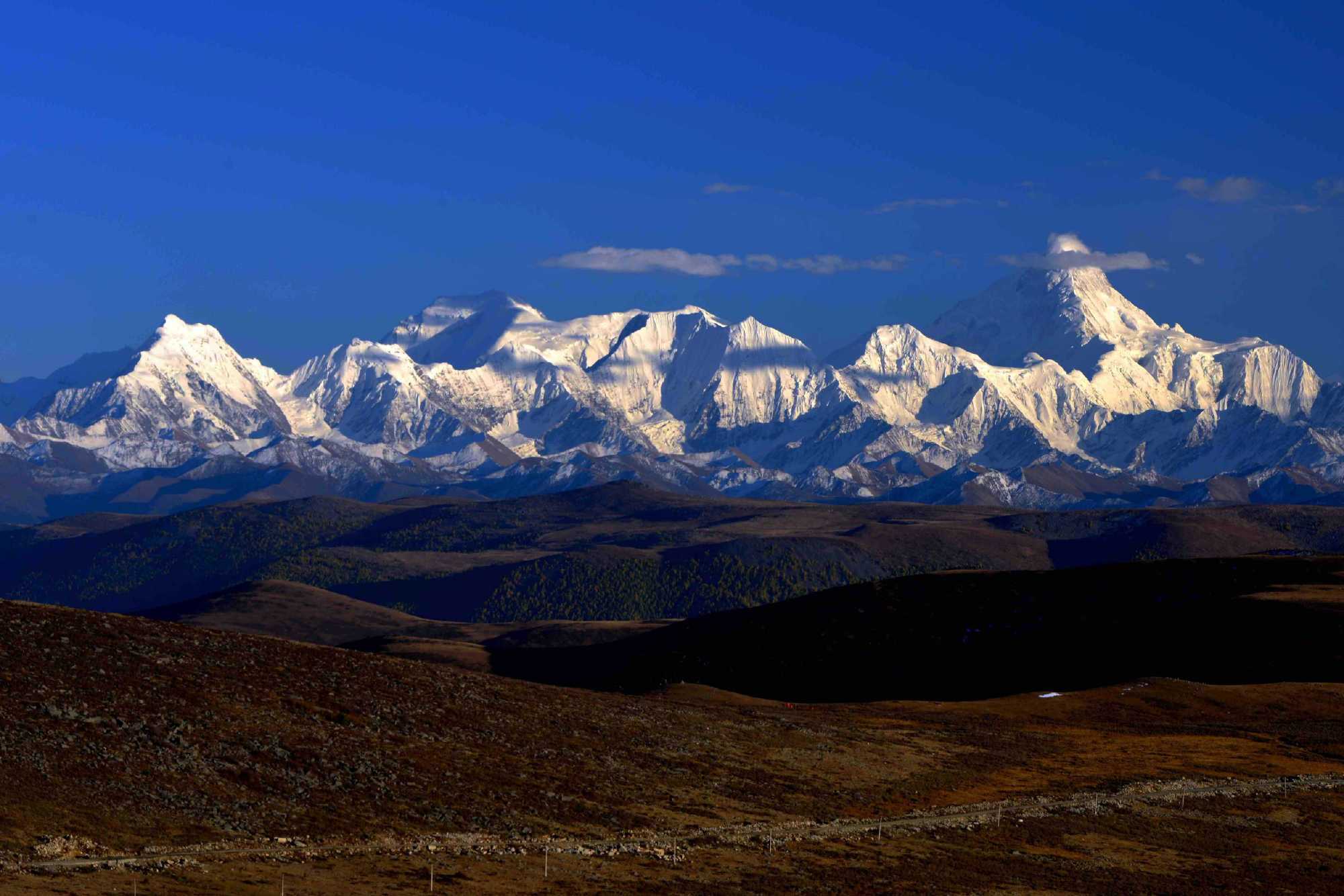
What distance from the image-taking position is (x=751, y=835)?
80.0 metres

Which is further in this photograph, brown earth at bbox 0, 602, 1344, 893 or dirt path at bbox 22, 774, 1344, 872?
brown earth at bbox 0, 602, 1344, 893

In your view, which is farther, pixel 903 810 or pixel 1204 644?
pixel 1204 644

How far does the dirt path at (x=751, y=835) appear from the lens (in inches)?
2643

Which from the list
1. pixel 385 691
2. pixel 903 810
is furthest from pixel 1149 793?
pixel 385 691

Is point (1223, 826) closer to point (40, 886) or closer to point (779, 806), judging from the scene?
point (779, 806)

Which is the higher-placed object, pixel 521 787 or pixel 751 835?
pixel 521 787

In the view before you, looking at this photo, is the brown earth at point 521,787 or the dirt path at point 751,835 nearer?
the dirt path at point 751,835

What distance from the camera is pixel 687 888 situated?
67.9m

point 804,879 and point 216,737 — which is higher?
point 216,737

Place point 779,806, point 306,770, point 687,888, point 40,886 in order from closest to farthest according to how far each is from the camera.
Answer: point 40,886 < point 687,888 < point 306,770 < point 779,806

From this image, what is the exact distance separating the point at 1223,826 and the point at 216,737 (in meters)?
54.8

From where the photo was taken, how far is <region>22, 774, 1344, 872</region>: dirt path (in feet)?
220

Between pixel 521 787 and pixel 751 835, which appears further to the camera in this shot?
pixel 521 787

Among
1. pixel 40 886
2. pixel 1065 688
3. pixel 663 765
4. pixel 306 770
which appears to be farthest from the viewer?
pixel 1065 688
